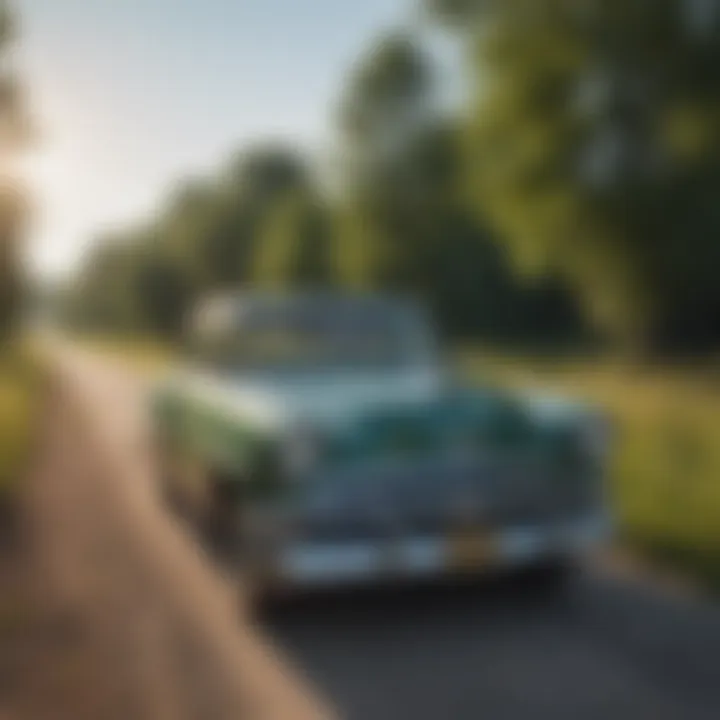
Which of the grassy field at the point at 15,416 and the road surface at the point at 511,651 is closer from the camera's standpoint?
the road surface at the point at 511,651

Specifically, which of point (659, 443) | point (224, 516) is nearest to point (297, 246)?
point (659, 443)

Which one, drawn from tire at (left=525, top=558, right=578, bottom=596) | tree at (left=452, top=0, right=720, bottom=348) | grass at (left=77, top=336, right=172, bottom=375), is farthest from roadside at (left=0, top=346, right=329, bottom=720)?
tree at (left=452, top=0, right=720, bottom=348)

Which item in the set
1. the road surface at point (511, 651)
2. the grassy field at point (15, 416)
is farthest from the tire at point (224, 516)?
the grassy field at point (15, 416)

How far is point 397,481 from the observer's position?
14.3 ft

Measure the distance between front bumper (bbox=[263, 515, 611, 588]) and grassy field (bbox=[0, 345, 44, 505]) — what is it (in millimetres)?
4317

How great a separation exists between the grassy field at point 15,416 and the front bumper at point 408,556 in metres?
4.32

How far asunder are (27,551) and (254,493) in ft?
7.90

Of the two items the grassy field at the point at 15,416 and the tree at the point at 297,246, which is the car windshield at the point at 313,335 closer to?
the grassy field at the point at 15,416

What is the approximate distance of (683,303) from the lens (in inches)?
693

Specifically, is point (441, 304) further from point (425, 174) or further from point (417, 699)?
point (417, 699)

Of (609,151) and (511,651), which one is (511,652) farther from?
(609,151)

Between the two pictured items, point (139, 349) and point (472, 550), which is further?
point (139, 349)

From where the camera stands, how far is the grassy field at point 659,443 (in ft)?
20.2

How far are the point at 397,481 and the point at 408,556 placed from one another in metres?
0.31
